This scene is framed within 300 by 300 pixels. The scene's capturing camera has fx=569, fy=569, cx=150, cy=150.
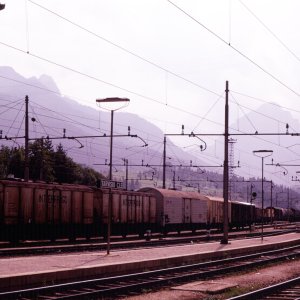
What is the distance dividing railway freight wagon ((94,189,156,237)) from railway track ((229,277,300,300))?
21.1 meters

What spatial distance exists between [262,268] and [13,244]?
13.3 metres

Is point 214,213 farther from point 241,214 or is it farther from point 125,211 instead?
point 125,211

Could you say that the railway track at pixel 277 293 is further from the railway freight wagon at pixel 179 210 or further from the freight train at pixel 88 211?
the railway freight wagon at pixel 179 210

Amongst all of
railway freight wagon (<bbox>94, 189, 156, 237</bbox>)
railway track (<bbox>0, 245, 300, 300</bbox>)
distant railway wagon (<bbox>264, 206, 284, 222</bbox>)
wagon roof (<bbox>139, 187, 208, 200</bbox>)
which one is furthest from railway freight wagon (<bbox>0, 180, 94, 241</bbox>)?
distant railway wagon (<bbox>264, 206, 284, 222</bbox>)

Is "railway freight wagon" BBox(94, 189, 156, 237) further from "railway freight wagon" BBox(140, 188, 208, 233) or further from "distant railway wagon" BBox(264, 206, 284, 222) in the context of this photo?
"distant railway wagon" BBox(264, 206, 284, 222)

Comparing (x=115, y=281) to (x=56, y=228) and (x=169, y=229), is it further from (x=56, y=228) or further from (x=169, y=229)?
(x=169, y=229)

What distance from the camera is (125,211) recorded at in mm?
38312

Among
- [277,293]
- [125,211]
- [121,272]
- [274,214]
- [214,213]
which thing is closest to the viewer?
[277,293]

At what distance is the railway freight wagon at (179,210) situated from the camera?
4291 centimetres

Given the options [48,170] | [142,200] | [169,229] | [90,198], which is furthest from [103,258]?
[48,170]

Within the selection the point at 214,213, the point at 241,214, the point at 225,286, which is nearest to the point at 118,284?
the point at 225,286

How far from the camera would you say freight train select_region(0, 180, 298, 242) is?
2791cm

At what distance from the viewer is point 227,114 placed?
1196 inches

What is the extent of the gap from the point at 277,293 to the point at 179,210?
3093cm
